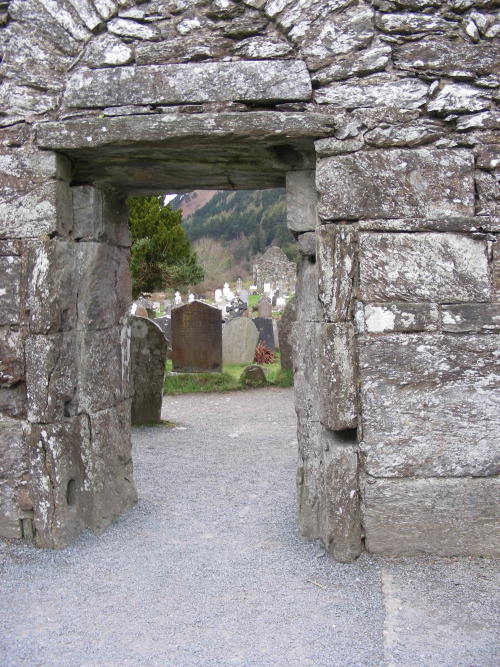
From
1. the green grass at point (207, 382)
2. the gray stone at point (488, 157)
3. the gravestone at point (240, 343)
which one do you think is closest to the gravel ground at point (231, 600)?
the gray stone at point (488, 157)

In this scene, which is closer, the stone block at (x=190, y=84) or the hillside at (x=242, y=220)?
the stone block at (x=190, y=84)

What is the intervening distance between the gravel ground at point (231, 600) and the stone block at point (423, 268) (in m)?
1.53

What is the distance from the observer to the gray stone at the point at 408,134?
344 cm

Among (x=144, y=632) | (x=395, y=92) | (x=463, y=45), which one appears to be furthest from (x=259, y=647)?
(x=463, y=45)

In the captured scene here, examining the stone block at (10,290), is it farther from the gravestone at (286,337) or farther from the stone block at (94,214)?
the gravestone at (286,337)

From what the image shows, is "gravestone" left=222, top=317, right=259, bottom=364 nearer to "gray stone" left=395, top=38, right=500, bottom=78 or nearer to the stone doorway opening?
the stone doorway opening

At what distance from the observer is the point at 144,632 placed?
9.73 feet

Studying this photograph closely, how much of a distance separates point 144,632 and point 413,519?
5.24ft

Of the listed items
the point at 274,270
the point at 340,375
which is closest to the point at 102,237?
the point at 340,375

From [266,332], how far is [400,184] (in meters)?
9.66

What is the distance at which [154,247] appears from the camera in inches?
563

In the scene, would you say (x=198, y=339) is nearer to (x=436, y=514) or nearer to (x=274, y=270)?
(x=436, y=514)

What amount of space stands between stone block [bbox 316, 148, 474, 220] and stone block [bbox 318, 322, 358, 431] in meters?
0.66

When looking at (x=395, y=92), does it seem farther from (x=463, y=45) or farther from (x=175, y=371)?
(x=175, y=371)
